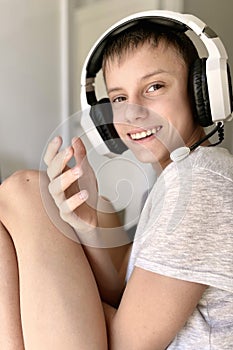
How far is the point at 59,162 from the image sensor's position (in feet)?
2.56

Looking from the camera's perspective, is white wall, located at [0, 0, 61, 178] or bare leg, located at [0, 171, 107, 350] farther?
white wall, located at [0, 0, 61, 178]

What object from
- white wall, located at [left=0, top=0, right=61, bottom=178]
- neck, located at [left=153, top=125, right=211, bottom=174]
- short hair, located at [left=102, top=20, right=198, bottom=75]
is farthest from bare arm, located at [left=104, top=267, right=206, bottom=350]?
white wall, located at [left=0, top=0, right=61, bottom=178]

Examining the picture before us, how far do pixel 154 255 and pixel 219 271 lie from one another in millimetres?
91

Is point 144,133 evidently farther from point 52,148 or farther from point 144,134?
point 52,148

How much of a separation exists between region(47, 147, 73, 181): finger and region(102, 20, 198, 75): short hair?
0.21 m

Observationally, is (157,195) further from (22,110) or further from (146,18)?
(22,110)

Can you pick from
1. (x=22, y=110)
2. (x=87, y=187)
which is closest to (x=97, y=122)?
(x=87, y=187)

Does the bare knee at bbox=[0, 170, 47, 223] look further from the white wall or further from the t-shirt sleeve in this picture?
the white wall

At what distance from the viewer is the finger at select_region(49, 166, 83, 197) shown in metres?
0.76

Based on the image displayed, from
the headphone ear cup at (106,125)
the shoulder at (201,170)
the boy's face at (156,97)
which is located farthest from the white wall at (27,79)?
the shoulder at (201,170)

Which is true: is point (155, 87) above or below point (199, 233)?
above

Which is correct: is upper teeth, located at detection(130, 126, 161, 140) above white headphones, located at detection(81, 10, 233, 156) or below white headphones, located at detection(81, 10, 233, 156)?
below

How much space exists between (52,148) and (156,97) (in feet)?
0.63

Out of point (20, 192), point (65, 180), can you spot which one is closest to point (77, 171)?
point (65, 180)
